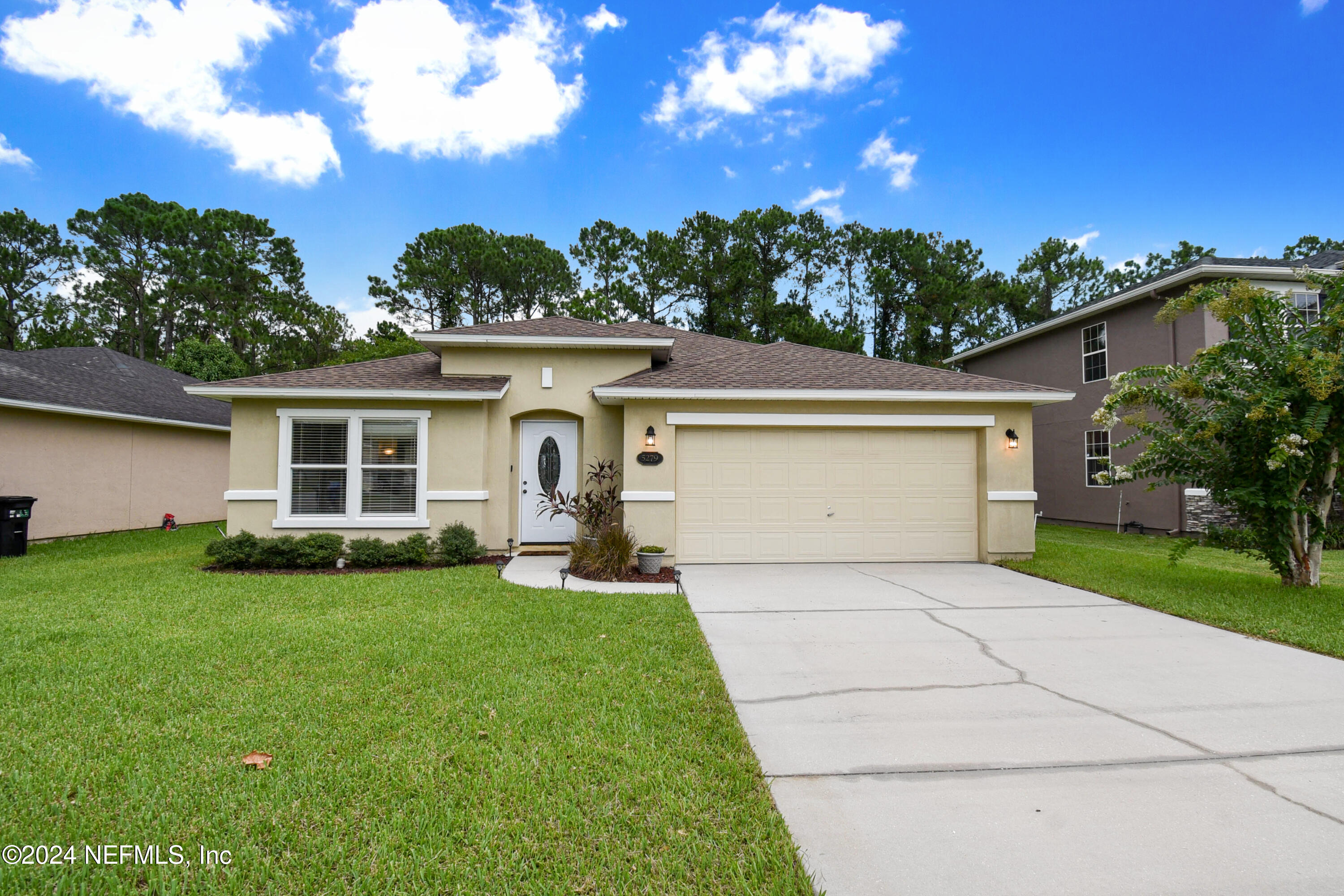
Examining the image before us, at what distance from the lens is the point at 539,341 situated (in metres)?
9.48

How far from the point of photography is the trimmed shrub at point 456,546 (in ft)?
27.9

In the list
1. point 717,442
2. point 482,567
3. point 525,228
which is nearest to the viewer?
point 482,567

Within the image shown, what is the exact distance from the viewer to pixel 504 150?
58.4 ft

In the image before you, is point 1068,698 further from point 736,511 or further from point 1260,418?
point 736,511

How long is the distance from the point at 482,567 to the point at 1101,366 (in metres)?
14.2

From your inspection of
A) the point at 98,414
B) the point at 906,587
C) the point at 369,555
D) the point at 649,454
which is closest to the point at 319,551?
the point at 369,555

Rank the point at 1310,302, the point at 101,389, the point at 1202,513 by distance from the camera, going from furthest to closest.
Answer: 1. the point at 101,389
2. the point at 1310,302
3. the point at 1202,513

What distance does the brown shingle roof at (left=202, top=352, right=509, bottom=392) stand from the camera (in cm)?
858

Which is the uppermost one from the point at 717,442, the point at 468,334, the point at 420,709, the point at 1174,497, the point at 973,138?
the point at 973,138

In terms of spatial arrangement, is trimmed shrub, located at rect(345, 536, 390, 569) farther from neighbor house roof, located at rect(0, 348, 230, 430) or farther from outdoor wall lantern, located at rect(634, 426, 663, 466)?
neighbor house roof, located at rect(0, 348, 230, 430)

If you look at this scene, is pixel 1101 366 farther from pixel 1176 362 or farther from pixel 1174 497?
pixel 1174 497

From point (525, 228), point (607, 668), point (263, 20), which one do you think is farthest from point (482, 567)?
point (525, 228)

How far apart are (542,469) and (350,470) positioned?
2771 millimetres

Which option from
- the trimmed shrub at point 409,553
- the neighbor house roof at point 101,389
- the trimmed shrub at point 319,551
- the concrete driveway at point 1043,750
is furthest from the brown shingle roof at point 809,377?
the neighbor house roof at point 101,389
